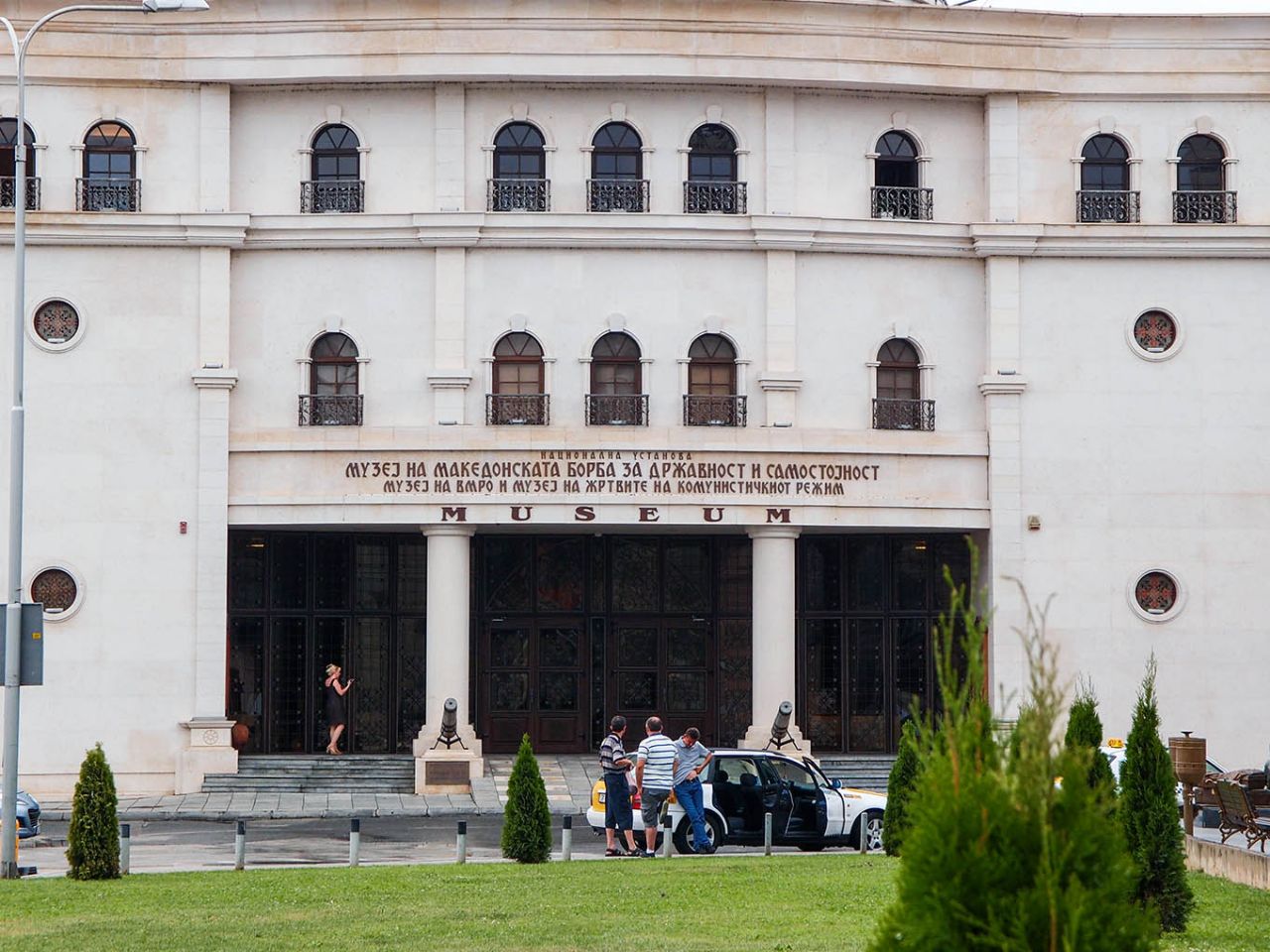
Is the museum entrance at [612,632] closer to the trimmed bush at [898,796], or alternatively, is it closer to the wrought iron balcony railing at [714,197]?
the wrought iron balcony railing at [714,197]

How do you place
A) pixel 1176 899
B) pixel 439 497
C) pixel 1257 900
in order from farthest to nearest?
pixel 439 497 < pixel 1257 900 < pixel 1176 899

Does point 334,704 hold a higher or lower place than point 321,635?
lower

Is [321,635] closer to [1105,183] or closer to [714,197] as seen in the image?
[714,197]

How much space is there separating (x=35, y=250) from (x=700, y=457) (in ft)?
39.8

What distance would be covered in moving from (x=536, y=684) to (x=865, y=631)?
20.5ft

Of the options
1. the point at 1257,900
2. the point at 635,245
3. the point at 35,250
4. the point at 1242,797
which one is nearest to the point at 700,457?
the point at 635,245

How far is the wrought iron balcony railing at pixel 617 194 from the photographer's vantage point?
37.4 metres

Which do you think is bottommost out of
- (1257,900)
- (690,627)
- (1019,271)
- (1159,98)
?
(1257,900)

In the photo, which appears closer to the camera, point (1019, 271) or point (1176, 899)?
Answer: point (1176, 899)

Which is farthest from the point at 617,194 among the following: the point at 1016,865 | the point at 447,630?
the point at 1016,865

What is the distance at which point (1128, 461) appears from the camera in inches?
1476

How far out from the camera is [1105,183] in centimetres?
3816

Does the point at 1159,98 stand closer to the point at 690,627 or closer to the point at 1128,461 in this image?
the point at 1128,461

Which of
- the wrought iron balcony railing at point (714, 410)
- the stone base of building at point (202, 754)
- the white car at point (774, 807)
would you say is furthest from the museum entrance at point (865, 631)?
the white car at point (774, 807)
